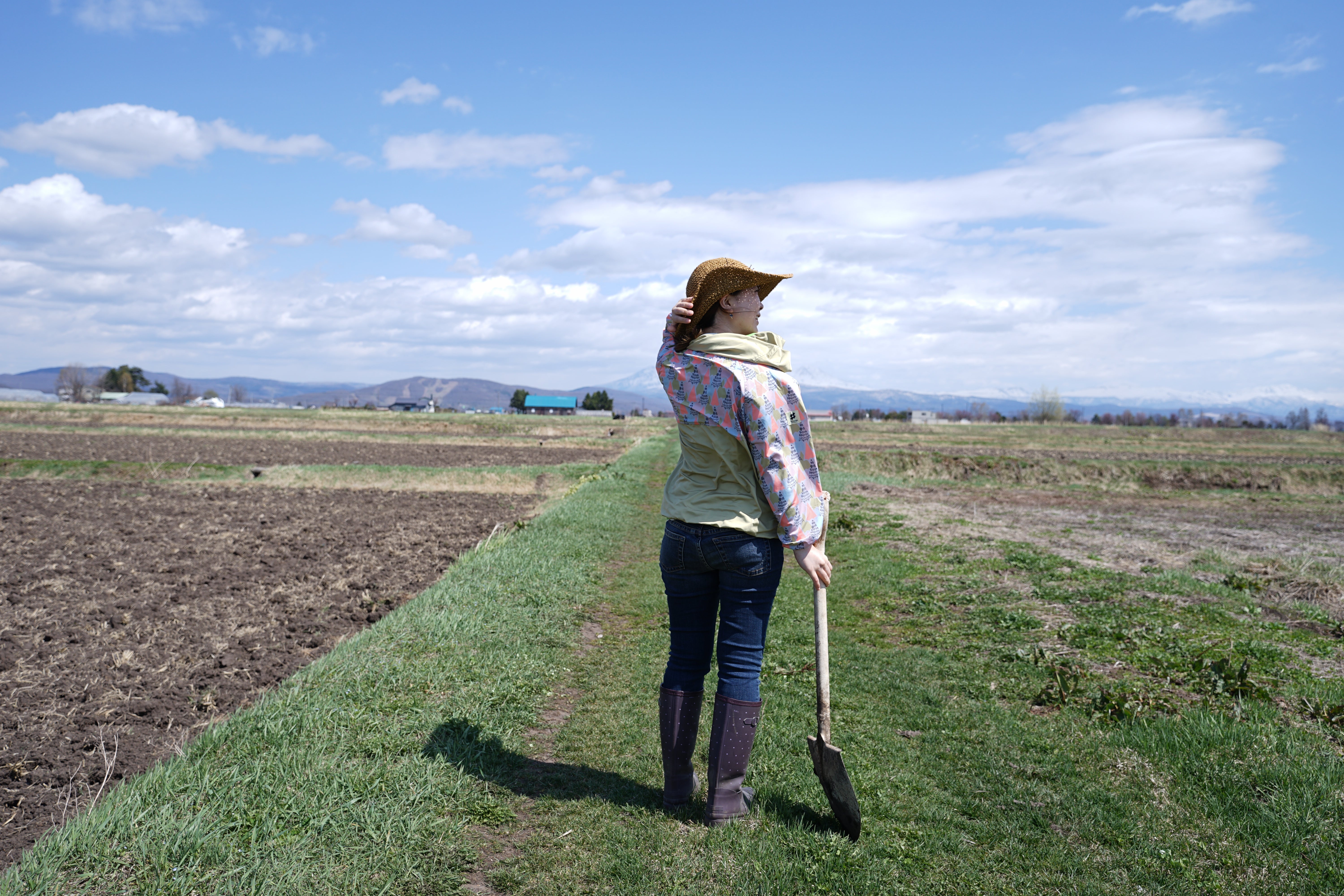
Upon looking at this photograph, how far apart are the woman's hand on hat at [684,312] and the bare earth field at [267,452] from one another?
1053 inches

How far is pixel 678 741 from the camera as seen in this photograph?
364 centimetres

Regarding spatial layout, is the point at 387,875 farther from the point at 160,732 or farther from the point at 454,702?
the point at 160,732

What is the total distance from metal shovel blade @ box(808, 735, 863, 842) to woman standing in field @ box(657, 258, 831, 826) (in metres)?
0.35

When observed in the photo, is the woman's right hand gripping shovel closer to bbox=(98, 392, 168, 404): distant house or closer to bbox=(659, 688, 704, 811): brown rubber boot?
bbox=(659, 688, 704, 811): brown rubber boot

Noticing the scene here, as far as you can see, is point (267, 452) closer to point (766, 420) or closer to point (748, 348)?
point (748, 348)

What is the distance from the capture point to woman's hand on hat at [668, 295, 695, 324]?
344 centimetres

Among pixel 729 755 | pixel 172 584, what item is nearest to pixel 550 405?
pixel 172 584

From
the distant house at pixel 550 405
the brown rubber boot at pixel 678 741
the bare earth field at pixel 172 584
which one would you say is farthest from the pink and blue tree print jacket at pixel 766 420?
the distant house at pixel 550 405

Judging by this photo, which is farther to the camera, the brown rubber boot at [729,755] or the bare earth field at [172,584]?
the bare earth field at [172,584]

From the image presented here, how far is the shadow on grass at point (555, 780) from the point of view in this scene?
12.1 feet

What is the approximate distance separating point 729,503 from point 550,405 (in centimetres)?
17298

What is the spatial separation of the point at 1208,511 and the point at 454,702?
73.5 ft

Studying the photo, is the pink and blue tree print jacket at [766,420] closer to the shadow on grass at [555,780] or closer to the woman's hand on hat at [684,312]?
the woman's hand on hat at [684,312]

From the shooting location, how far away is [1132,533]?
1448 cm
